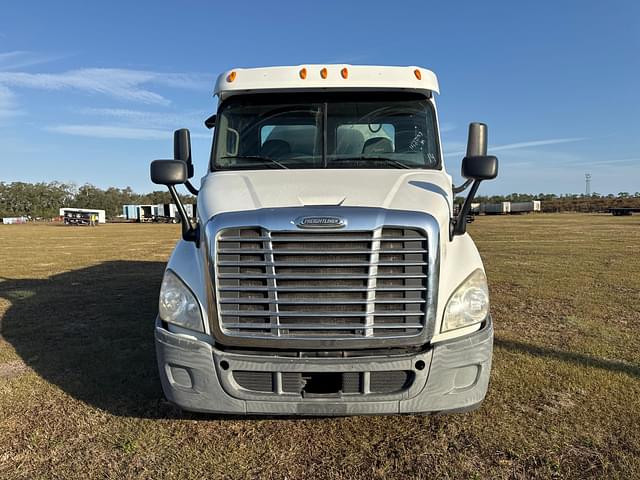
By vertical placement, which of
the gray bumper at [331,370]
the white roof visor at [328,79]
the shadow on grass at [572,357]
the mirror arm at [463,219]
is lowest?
the shadow on grass at [572,357]

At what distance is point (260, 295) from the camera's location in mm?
3111

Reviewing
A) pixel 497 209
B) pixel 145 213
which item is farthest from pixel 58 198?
pixel 497 209

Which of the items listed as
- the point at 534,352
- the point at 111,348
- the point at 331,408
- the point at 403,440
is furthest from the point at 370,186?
the point at 111,348

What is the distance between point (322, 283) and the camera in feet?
10.2

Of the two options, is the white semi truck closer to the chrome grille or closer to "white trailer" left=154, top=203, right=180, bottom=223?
the chrome grille

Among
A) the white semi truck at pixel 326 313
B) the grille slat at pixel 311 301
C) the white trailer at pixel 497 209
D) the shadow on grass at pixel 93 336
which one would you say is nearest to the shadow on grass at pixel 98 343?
the shadow on grass at pixel 93 336

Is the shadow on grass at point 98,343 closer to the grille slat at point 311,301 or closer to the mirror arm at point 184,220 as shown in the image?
the grille slat at point 311,301

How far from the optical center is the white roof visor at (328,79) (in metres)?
4.27

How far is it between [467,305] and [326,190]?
52.6 inches

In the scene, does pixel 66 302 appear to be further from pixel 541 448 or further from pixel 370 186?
pixel 541 448

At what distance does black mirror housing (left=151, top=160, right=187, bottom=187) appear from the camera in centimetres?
383

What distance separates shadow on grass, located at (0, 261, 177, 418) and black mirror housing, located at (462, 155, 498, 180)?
3230mm

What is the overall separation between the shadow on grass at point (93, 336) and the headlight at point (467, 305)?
2.49m

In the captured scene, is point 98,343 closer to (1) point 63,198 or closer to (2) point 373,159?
(2) point 373,159
